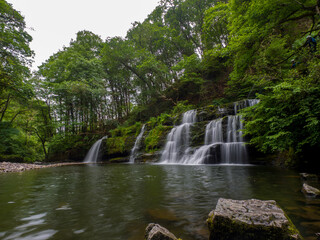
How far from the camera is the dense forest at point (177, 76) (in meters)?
5.99

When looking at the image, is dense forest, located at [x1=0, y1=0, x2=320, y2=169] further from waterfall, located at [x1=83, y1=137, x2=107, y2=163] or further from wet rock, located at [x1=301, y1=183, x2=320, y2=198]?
wet rock, located at [x1=301, y1=183, x2=320, y2=198]

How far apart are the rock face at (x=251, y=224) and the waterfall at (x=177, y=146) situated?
36.6ft

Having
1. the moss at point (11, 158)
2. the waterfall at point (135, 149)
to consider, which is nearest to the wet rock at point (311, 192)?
the waterfall at point (135, 149)

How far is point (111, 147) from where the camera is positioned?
1864 cm

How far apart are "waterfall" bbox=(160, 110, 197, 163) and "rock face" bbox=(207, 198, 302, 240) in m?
Answer: 11.2

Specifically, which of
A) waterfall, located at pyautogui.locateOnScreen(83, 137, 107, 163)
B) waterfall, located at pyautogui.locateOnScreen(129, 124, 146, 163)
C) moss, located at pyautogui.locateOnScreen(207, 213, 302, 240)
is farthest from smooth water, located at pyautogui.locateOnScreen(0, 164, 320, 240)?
waterfall, located at pyautogui.locateOnScreen(83, 137, 107, 163)

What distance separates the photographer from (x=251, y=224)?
161 cm

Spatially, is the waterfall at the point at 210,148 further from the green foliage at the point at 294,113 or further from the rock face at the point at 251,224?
the rock face at the point at 251,224

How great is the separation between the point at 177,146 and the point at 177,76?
17.0 m

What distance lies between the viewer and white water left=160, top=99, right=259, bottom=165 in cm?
1068

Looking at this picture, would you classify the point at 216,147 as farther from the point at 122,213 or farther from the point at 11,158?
the point at 11,158

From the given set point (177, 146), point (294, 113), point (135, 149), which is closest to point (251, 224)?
point (294, 113)

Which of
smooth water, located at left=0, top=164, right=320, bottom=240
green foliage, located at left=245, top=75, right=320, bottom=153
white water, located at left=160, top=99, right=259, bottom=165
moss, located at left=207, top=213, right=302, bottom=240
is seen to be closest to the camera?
moss, located at left=207, top=213, right=302, bottom=240

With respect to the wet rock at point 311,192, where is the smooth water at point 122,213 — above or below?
below
